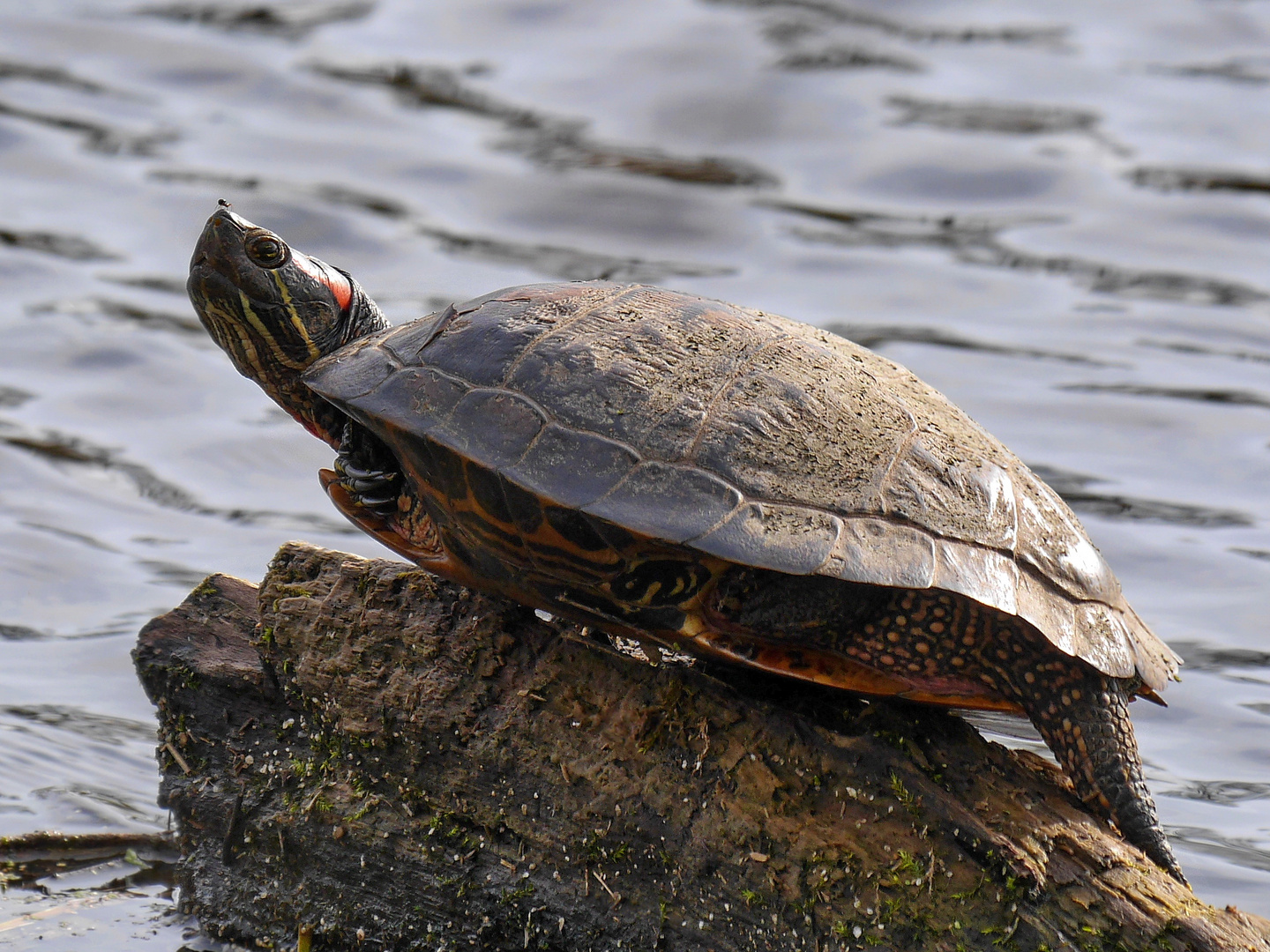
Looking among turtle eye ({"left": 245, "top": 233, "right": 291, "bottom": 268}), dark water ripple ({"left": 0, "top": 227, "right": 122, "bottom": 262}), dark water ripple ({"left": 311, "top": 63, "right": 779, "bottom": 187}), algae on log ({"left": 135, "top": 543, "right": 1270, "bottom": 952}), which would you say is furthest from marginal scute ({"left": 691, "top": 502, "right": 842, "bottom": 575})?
dark water ripple ({"left": 311, "top": 63, "right": 779, "bottom": 187})

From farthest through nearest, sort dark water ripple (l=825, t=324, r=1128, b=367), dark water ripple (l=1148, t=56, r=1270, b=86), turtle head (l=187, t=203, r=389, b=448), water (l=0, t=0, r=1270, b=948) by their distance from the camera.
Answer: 1. dark water ripple (l=1148, t=56, r=1270, b=86)
2. dark water ripple (l=825, t=324, r=1128, b=367)
3. water (l=0, t=0, r=1270, b=948)
4. turtle head (l=187, t=203, r=389, b=448)

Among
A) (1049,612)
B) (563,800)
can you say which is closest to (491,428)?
(563,800)

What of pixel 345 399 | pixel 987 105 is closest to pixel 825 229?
pixel 987 105

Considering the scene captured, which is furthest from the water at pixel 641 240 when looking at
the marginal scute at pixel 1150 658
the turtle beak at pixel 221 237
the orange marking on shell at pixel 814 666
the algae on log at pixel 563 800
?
the orange marking on shell at pixel 814 666

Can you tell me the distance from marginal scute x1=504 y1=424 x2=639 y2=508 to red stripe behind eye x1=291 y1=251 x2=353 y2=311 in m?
1.16

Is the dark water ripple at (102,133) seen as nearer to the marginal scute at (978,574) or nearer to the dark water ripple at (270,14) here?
the dark water ripple at (270,14)

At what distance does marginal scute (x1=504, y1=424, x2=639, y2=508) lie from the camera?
3.51 m

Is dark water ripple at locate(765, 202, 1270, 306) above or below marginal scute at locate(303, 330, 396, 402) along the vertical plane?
below

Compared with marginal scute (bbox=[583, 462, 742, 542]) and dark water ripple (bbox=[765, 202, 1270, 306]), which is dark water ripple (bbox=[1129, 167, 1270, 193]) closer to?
dark water ripple (bbox=[765, 202, 1270, 306])

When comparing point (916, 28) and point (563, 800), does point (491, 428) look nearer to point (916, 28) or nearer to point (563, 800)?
point (563, 800)

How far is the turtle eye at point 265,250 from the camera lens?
433cm

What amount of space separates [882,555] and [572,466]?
2.80 feet

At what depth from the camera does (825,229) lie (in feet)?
40.9

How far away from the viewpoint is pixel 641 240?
1237cm
